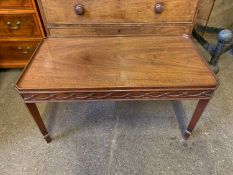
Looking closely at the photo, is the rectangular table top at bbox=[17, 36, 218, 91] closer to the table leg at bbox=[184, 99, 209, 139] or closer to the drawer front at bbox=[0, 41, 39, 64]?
the table leg at bbox=[184, 99, 209, 139]

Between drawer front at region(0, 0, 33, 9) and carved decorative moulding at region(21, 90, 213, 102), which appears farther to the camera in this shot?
drawer front at region(0, 0, 33, 9)

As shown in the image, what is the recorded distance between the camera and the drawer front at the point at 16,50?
5.30ft

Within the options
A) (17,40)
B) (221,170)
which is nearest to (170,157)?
(221,170)

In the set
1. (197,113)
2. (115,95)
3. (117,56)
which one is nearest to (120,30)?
(117,56)

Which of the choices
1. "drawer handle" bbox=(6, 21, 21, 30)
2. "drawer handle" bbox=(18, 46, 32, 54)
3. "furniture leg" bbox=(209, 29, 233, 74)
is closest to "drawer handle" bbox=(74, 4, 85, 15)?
"drawer handle" bbox=(6, 21, 21, 30)

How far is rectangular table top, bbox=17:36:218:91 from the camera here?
1007mm

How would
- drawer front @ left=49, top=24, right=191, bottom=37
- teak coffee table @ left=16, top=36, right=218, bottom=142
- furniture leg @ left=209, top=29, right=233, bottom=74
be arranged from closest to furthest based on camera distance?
teak coffee table @ left=16, top=36, right=218, bottom=142 → drawer front @ left=49, top=24, right=191, bottom=37 → furniture leg @ left=209, top=29, right=233, bottom=74

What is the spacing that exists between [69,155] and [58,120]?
0.96ft

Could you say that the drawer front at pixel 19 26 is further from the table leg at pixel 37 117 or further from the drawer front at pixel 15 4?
the table leg at pixel 37 117

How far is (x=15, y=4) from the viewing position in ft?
4.60

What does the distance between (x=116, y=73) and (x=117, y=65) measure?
64 mm

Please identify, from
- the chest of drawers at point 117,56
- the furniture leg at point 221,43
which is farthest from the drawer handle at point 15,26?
the furniture leg at point 221,43

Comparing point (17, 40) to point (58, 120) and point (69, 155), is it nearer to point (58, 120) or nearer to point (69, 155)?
point (58, 120)

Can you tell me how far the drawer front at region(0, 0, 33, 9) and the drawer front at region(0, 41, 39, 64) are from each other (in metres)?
0.27
